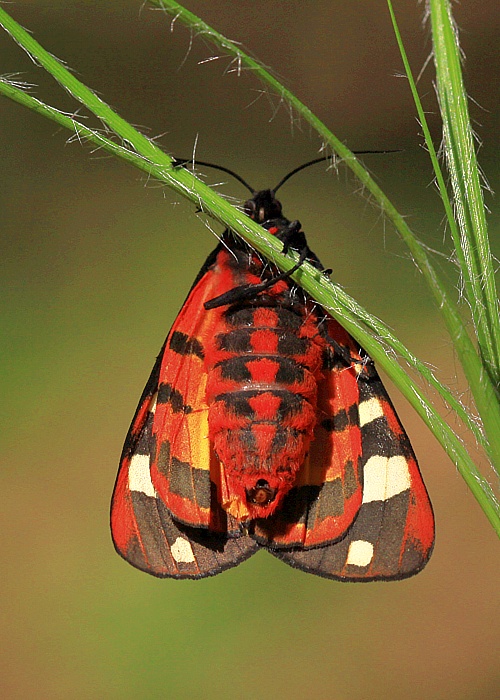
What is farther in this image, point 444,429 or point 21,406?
point 21,406

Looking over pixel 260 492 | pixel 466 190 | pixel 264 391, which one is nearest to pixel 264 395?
pixel 264 391

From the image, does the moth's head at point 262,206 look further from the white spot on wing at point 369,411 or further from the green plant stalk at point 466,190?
the green plant stalk at point 466,190

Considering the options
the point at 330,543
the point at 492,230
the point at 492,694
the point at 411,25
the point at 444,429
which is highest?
the point at 411,25

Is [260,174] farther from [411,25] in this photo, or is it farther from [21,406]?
[21,406]

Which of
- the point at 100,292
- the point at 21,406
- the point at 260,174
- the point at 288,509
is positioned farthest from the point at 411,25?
the point at 288,509

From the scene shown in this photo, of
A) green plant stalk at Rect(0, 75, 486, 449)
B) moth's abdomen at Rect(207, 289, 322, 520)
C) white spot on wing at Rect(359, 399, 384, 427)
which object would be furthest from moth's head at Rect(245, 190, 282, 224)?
green plant stalk at Rect(0, 75, 486, 449)

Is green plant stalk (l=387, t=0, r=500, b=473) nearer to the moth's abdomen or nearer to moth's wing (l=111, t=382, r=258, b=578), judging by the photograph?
the moth's abdomen

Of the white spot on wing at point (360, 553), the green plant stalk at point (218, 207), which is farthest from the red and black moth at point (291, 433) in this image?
the green plant stalk at point (218, 207)
